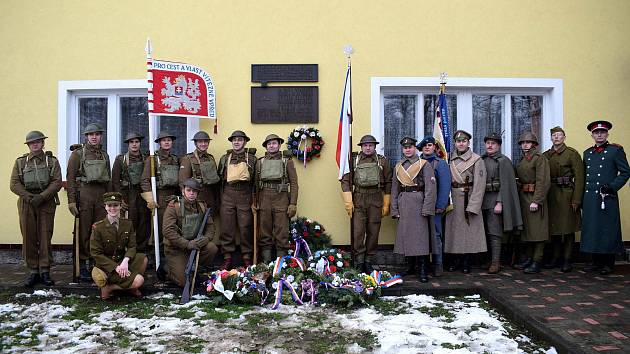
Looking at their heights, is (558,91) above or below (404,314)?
above

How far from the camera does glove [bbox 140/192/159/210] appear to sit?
20.8ft

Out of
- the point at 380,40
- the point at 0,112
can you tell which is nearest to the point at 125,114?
the point at 0,112

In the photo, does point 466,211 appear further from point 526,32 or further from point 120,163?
point 120,163

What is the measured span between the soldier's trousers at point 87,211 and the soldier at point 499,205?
197 inches

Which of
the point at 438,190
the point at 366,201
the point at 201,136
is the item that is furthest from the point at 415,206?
the point at 201,136

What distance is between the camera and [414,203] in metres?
6.32

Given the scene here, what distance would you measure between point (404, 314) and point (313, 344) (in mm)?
1186

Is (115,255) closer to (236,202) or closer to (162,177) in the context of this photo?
(162,177)

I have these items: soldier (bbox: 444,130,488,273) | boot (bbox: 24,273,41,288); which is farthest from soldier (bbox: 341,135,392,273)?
boot (bbox: 24,273,41,288)

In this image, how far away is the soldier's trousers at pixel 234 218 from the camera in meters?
6.69

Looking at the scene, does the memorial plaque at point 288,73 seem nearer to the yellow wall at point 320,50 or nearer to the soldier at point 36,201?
the yellow wall at point 320,50

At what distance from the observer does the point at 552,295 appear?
17.7ft

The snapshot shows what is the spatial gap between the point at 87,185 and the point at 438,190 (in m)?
4.48

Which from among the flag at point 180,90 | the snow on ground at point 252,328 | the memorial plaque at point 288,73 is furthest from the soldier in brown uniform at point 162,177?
the memorial plaque at point 288,73
